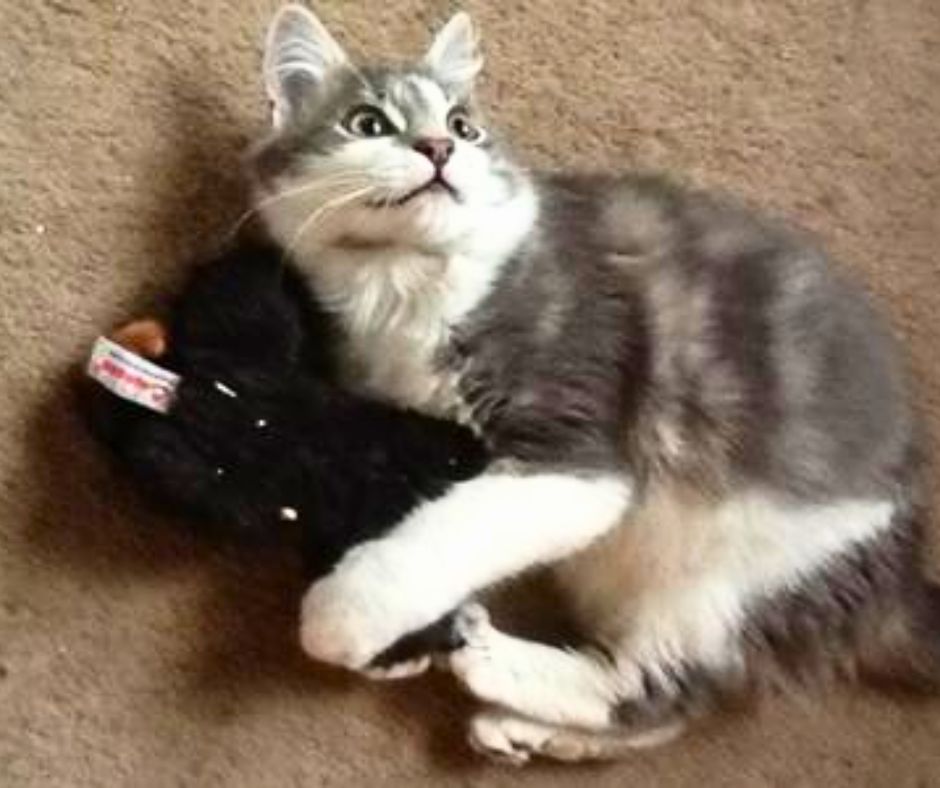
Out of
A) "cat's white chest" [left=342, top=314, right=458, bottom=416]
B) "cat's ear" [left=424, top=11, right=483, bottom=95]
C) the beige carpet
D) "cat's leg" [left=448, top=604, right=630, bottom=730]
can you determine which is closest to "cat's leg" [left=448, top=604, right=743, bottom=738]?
"cat's leg" [left=448, top=604, right=630, bottom=730]

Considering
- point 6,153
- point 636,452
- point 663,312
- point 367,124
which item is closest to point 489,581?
point 636,452

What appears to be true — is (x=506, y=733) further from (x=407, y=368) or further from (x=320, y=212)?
(x=320, y=212)

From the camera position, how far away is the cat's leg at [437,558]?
1.43m

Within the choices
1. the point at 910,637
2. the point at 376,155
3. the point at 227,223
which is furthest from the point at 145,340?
the point at 910,637

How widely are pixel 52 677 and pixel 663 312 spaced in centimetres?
69

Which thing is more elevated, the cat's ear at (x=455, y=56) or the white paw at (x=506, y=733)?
the cat's ear at (x=455, y=56)

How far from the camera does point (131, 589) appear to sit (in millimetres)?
1601

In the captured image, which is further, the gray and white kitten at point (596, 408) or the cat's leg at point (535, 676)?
the cat's leg at point (535, 676)

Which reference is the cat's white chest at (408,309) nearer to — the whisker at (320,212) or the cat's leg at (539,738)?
the whisker at (320,212)

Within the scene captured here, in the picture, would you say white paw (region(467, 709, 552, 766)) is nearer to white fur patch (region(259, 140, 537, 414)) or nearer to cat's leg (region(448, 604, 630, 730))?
cat's leg (region(448, 604, 630, 730))

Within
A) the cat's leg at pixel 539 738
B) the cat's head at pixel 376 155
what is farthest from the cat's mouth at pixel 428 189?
the cat's leg at pixel 539 738

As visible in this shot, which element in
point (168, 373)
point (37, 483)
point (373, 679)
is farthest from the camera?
point (373, 679)

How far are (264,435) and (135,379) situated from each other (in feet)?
0.41

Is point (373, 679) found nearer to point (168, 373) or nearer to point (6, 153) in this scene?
point (168, 373)
